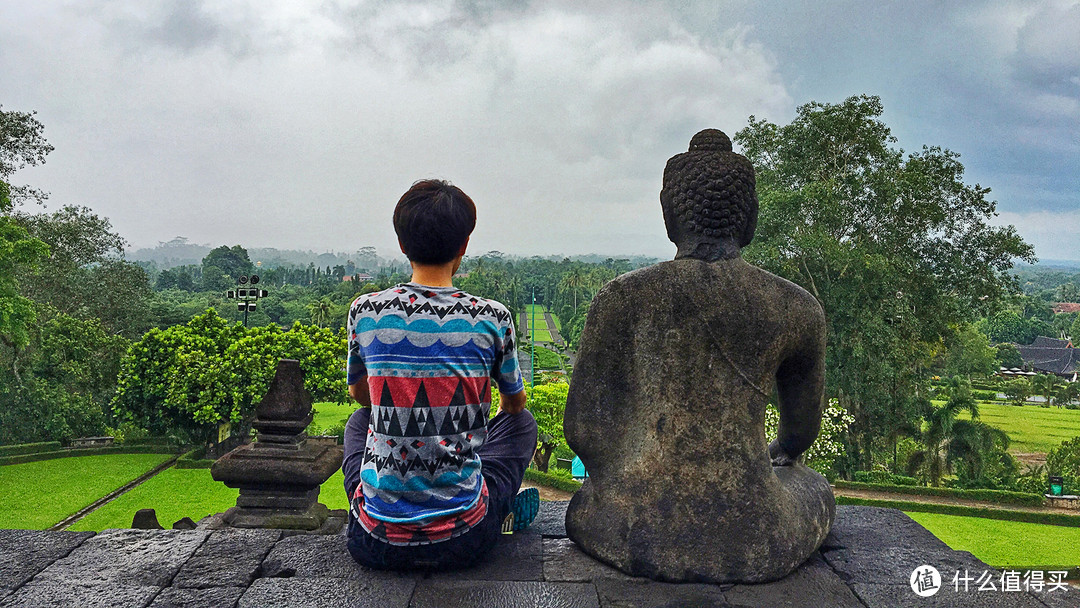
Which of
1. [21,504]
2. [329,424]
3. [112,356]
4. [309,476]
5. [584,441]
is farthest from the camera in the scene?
[329,424]

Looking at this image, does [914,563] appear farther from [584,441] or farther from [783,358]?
[584,441]

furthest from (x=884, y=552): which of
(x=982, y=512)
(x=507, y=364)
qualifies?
(x=982, y=512)

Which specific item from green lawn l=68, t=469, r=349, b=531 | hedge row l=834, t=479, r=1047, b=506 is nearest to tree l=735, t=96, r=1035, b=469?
hedge row l=834, t=479, r=1047, b=506

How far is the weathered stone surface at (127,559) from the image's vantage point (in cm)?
266

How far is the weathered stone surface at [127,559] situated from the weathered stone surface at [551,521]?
1534mm

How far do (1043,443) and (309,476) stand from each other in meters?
37.9

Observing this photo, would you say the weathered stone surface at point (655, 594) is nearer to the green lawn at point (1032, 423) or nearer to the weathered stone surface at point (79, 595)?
the weathered stone surface at point (79, 595)

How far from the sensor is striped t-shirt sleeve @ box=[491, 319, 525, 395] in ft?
8.18

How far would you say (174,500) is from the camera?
17.3 metres

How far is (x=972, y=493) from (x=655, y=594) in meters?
20.1

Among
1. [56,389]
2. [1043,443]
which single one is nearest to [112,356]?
[56,389]

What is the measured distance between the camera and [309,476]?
4285 millimetres

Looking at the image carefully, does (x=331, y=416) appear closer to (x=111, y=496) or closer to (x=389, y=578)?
(x=111, y=496)

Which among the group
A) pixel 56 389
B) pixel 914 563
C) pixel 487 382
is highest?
pixel 487 382
